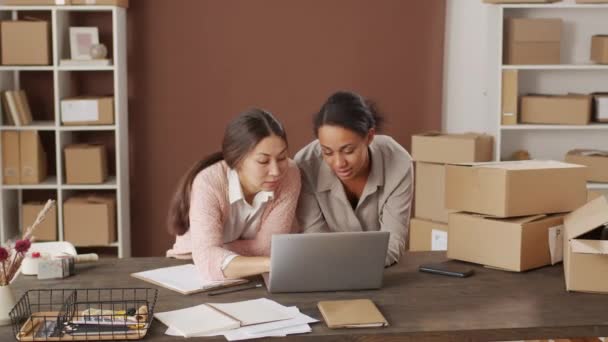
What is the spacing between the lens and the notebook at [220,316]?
2.14 m

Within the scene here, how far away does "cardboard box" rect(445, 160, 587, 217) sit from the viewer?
2746mm

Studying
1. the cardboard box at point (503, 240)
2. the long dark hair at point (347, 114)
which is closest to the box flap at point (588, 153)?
the cardboard box at point (503, 240)

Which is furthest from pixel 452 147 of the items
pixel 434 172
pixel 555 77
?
pixel 555 77

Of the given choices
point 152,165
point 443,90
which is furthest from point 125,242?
point 443,90

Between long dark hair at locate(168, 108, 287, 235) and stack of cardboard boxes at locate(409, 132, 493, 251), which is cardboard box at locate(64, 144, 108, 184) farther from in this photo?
long dark hair at locate(168, 108, 287, 235)

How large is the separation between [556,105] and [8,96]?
3.10 m

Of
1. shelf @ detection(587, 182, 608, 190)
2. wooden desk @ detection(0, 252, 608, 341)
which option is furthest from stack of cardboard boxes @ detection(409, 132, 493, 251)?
wooden desk @ detection(0, 252, 608, 341)

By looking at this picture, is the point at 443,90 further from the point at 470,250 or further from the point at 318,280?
the point at 318,280

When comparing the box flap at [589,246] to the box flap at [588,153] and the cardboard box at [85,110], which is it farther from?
the cardboard box at [85,110]

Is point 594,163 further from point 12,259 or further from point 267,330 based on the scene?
point 12,259

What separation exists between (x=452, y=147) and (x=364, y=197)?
182 cm

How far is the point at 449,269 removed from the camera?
8.98 ft

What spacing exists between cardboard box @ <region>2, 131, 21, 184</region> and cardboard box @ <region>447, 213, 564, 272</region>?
290 cm

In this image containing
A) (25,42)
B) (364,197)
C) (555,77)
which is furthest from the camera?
(555,77)
